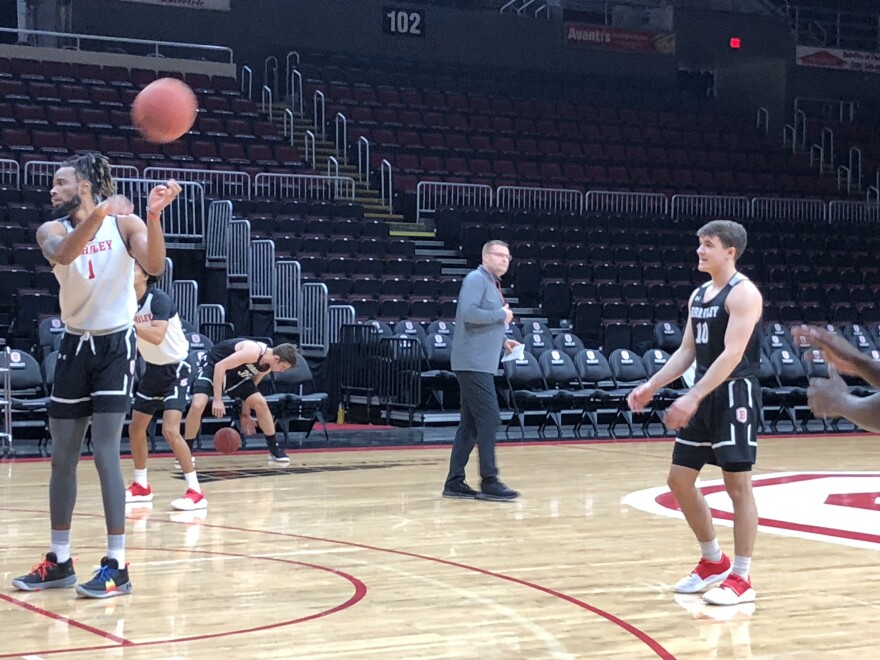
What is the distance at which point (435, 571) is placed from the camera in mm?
6203

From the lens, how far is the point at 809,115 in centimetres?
2938

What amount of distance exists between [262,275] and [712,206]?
934cm

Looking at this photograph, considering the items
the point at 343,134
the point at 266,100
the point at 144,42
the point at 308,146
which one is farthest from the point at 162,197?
the point at 266,100

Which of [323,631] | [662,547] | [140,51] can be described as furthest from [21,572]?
[140,51]

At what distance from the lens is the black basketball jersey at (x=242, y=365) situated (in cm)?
1016

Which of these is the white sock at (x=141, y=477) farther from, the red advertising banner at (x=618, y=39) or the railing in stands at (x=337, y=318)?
the red advertising banner at (x=618, y=39)

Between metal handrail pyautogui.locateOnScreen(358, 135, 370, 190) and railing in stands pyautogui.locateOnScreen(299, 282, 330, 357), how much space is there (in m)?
6.44

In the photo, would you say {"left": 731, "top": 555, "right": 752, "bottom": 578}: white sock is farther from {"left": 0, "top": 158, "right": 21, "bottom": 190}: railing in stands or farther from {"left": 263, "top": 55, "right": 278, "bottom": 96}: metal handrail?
{"left": 263, "top": 55, "right": 278, "bottom": 96}: metal handrail

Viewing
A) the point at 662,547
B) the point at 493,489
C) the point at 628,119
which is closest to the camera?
the point at 662,547

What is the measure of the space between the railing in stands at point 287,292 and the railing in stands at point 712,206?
8.53 m

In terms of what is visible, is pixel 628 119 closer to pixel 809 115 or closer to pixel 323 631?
pixel 809 115

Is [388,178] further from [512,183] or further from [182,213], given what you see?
[182,213]

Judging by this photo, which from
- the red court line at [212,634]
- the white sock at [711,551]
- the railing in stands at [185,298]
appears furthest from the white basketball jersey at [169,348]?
the railing in stands at [185,298]

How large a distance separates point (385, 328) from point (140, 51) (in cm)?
1156
